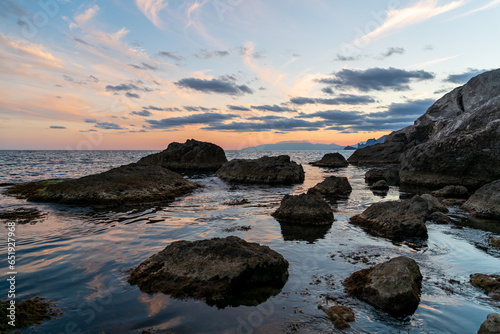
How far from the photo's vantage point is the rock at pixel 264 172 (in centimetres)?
3198

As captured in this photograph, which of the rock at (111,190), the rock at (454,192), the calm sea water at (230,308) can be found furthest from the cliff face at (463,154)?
the rock at (111,190)

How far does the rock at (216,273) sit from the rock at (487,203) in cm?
1197

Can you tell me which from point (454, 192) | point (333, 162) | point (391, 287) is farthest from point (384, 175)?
point (333, 162)

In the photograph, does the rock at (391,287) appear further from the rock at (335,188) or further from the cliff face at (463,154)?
the cliff face at (463,154)

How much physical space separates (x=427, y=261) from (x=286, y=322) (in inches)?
210

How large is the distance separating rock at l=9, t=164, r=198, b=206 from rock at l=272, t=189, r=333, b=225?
9006 millimetres

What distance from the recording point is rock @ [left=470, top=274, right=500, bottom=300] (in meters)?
6.03

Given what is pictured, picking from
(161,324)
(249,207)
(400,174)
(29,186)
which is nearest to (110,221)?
(249,207)

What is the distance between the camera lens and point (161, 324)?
495 cm

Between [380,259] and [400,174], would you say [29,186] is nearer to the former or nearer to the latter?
[380,259]

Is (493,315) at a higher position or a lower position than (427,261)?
higher

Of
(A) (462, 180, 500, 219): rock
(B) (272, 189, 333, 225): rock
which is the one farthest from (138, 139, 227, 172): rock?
(A) (462, 180, 500, 219): rock

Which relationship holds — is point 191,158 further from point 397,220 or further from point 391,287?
point 391,287

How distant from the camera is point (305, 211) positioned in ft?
41.5
